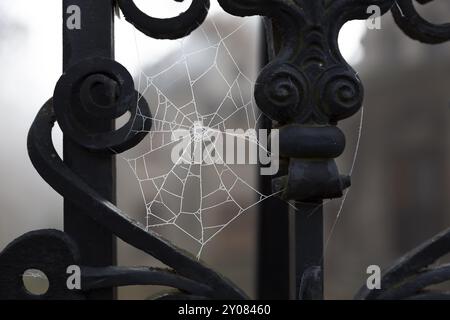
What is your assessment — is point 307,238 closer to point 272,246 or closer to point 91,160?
point 91,160

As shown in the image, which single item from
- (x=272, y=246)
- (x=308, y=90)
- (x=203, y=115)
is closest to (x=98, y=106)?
(x=308, y=90)

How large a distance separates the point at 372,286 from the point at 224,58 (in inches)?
29.7

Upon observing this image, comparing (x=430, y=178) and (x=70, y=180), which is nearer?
(x=70, y=180)

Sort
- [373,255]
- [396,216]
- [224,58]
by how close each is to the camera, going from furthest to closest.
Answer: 1. [396,216]
2. [373,255]
3. [224,58]

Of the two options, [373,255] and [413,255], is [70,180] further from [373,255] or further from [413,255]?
[373,255]

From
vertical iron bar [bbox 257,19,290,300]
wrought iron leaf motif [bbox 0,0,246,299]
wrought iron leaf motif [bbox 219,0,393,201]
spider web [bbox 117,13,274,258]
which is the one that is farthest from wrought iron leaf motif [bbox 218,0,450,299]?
vertical iron bar [bbox 257,19,290,300]

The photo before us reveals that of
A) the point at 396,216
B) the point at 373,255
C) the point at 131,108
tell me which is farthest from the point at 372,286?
the point at 396,216

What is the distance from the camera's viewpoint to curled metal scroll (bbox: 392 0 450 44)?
0.75 meters

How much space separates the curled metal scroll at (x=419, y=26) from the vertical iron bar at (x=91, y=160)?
1.22 feet

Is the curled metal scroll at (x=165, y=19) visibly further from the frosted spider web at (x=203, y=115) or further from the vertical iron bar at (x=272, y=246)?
the vertical iron bar at (x=272, y=246)

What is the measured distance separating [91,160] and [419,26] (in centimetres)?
45

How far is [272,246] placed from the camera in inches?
45.8
